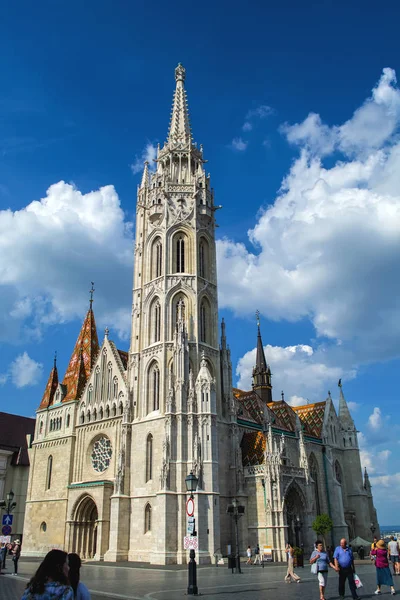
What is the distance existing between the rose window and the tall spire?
89.1 ft

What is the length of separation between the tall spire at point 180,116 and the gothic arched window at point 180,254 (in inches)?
427

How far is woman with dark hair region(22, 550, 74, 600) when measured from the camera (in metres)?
4.98

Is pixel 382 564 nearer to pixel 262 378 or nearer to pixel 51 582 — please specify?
pixel 51 582

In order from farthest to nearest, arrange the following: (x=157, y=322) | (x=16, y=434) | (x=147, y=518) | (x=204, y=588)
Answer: (x=16, y=434) → (x=157, y=322) → (x=147, y=518) → (x=204, y=588)

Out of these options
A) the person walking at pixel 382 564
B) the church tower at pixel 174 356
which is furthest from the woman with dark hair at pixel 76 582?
the church tower at pixel 174 356

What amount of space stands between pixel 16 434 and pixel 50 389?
47.0 feet

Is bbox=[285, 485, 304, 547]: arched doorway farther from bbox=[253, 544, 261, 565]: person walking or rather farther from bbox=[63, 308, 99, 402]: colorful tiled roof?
bbox=[63, 308, 99, 402]: colorful tiled roof

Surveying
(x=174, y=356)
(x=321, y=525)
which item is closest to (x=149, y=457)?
(x=174, y=356)

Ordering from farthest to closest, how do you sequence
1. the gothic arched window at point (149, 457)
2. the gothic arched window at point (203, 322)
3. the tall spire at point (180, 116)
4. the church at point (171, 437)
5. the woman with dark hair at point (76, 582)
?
the tall spire at point (180, 116), the gothic arched window at point (203, 322), the gothic arched window at point (149, 457), the church at point (171, 437), the woman with dark hair at point (76, 582)

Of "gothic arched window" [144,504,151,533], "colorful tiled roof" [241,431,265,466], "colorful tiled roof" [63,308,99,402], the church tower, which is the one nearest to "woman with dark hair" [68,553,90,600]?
the church tower

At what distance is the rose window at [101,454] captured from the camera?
1575 inches

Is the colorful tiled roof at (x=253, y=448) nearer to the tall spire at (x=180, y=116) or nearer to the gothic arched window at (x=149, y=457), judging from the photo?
the gothic arched window at (x=149, y=457)

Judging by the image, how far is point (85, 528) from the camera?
39.7m

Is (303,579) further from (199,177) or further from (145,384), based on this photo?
(199,177)
